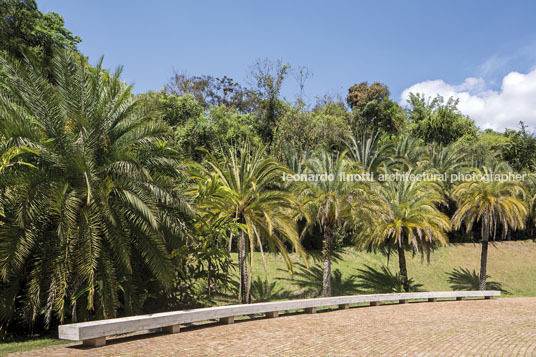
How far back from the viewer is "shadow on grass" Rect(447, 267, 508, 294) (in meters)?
24.7

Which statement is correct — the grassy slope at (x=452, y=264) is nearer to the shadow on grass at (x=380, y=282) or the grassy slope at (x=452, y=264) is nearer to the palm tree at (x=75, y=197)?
the shadow on grass at (x=380, y=282)

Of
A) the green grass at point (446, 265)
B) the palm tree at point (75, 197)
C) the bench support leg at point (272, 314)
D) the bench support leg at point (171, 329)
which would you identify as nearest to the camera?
the bench support leg at point (171, 329)

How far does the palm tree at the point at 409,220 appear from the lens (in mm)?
20047

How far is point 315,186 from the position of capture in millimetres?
18953

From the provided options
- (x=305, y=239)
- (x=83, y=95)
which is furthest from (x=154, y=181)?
(x=305, y=239)

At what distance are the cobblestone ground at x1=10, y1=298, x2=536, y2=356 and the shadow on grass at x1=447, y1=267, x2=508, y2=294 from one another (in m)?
13.6

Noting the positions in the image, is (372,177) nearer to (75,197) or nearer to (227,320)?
(227,320)

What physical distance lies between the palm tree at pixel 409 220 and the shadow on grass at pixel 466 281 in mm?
5020

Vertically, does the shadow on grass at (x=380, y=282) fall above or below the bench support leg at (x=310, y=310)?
below

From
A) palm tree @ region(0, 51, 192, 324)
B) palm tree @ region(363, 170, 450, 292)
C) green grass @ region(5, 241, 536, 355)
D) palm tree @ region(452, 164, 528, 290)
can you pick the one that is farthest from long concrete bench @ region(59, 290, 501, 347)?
palm tree @ region(452, 164, 528, 290)

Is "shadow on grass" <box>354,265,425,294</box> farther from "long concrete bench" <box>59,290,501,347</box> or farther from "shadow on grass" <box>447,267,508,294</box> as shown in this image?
"long concrete bench" <box>59,290,501,347</box>

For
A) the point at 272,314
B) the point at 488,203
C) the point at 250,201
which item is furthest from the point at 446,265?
the point at 272,314

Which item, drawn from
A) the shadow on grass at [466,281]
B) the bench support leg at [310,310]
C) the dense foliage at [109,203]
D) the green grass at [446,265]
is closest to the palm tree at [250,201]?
the dense foliage at [109,203]

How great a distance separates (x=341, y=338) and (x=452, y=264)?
73.4ft
